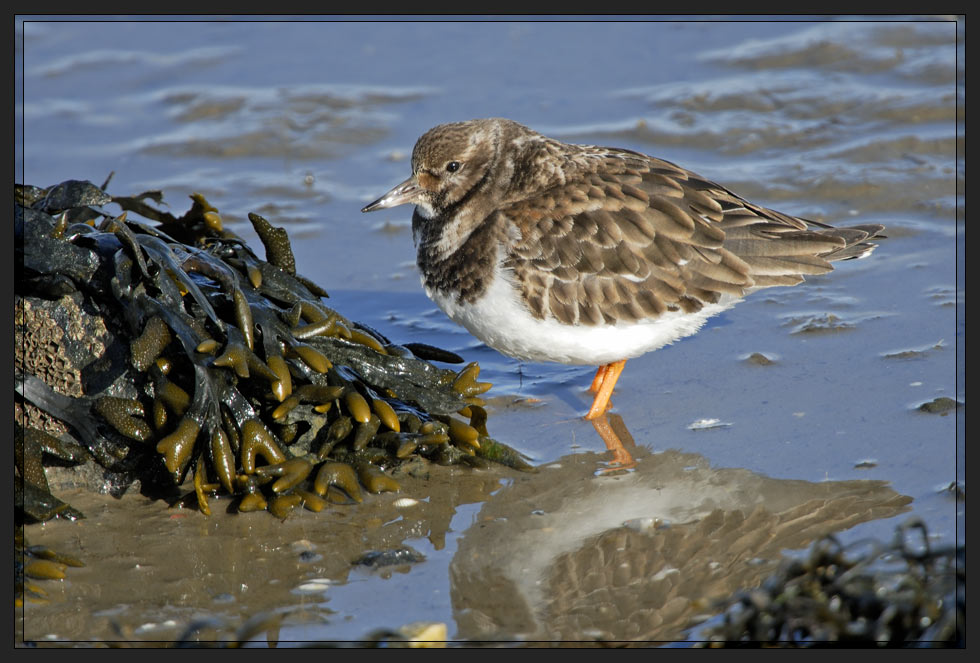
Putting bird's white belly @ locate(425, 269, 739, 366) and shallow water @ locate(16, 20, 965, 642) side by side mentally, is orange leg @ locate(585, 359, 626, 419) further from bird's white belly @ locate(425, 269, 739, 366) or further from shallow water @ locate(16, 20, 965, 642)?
bird's white belly @ locate(425, 269, 739, 366)

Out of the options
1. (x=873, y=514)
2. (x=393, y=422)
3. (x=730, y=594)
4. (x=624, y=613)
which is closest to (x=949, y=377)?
(x=873, y=514)

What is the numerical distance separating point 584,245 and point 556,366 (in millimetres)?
1127

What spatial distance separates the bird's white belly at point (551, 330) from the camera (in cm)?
478

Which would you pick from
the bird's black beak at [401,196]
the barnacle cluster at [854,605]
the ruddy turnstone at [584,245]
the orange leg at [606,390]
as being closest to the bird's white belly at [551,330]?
the ruddy turnstone at [584,245]

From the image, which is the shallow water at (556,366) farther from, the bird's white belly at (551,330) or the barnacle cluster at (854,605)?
the bird's white belly at (551,330)

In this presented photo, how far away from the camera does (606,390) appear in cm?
516

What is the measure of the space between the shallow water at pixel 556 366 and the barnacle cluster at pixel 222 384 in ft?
0.63

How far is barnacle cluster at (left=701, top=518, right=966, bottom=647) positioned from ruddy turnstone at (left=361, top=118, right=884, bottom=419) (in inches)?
64.5

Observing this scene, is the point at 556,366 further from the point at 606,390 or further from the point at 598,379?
the point at 606,390

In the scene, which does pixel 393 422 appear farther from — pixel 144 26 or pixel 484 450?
pixel 144 26

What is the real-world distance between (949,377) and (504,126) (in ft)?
8.56

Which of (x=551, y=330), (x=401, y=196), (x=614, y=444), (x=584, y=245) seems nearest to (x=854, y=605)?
(x=614, y=444)

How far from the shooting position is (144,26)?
9570 mm

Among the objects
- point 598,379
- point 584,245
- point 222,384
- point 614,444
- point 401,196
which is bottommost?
point 614,444
